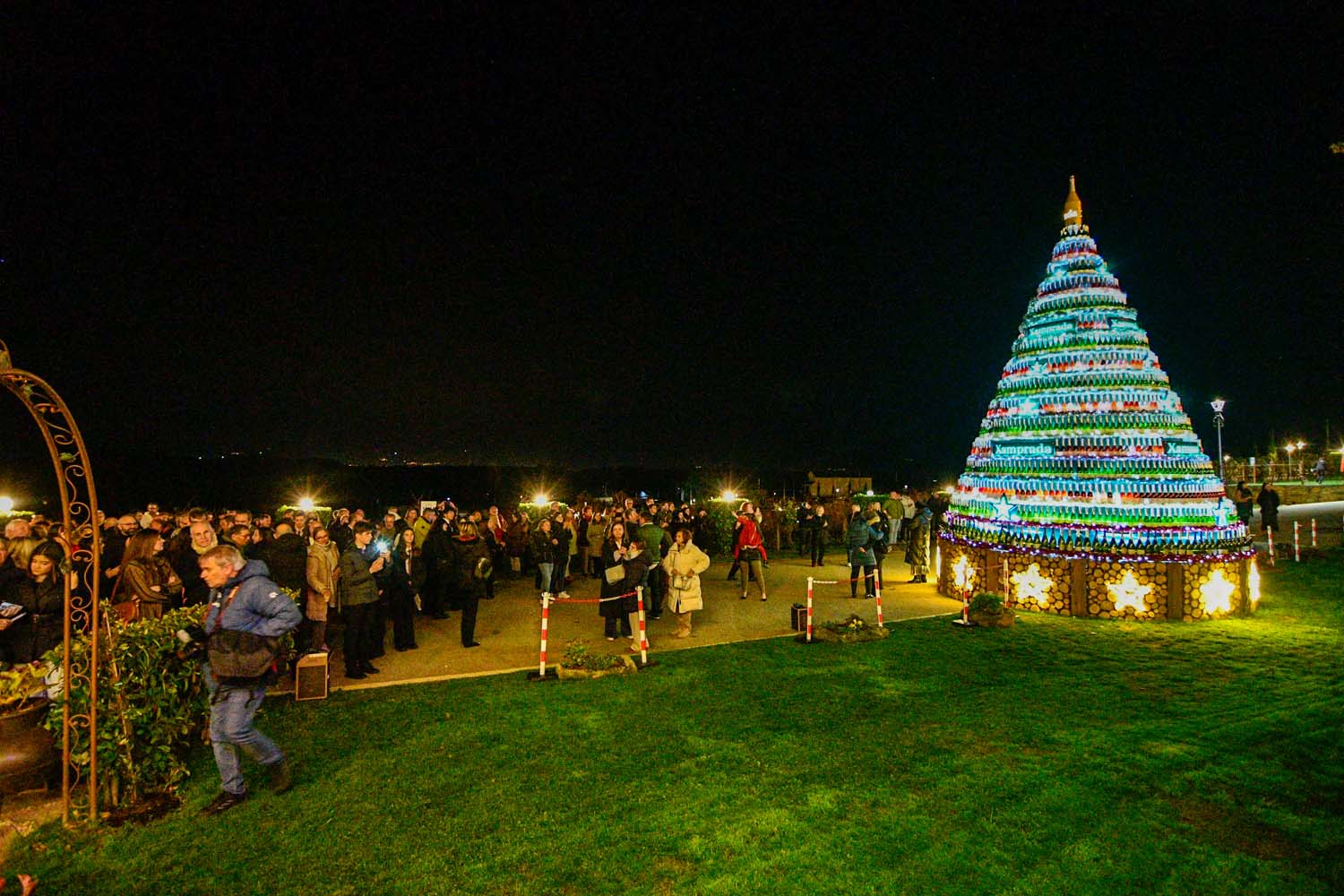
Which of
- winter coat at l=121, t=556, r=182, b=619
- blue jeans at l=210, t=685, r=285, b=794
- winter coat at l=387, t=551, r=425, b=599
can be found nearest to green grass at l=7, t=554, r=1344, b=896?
blue jeans at l=210, t=685, r=285, b=794

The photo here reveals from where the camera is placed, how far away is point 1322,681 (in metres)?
8.55

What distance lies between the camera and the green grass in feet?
15.4

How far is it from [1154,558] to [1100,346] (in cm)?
432

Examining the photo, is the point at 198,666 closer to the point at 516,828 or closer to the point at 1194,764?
the point at 516,828

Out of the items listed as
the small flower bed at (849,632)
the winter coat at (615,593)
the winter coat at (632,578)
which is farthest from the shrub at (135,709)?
the small flower bed at (849,632)

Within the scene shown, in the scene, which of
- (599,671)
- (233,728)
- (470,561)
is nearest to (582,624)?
(470,561)

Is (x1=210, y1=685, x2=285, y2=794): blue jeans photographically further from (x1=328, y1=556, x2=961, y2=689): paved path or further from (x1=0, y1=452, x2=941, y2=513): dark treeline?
(x1=0, y1=452, x2=941, y2=513): dark treeline

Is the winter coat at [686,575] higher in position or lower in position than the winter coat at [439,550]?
lower

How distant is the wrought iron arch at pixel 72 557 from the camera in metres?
5.16

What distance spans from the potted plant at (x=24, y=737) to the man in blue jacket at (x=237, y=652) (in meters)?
1.43

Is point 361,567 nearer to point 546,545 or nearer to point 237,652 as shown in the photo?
point 237,652

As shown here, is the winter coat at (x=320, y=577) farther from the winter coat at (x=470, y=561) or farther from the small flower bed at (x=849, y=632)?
the small flower bed at (x=849, y=632)

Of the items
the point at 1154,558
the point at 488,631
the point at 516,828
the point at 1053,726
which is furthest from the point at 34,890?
the point at 1154,558

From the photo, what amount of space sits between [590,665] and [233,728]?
441cm
